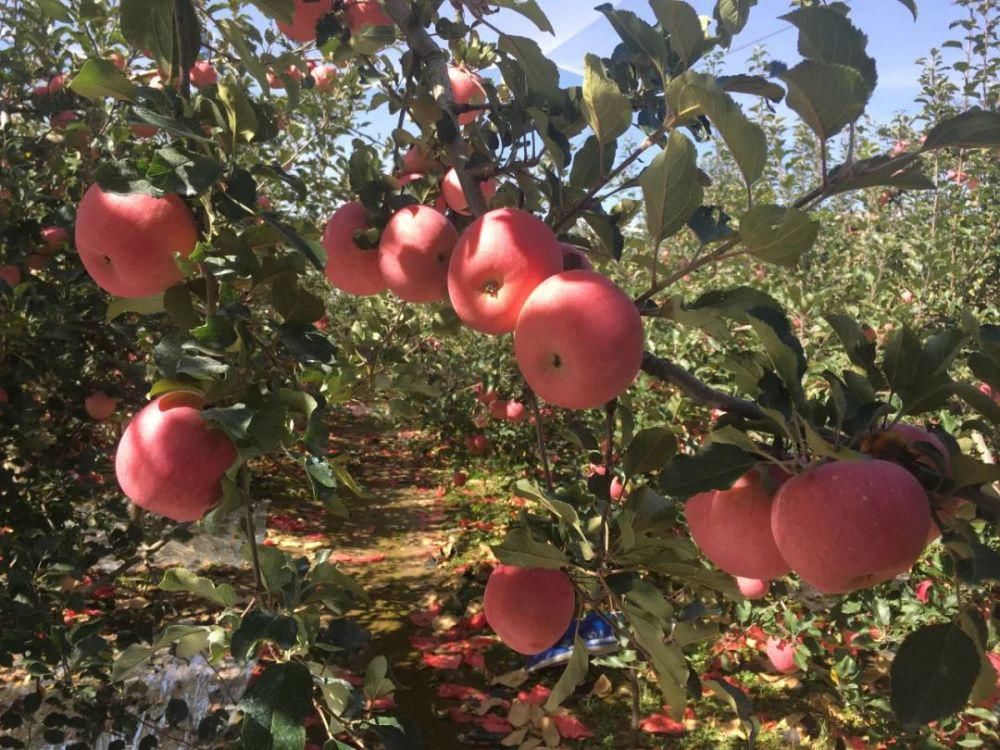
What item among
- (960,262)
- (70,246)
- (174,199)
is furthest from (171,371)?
(960,262)

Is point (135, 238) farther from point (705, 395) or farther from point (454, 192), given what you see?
point (705, 395)

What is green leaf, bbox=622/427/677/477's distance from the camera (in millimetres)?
1044

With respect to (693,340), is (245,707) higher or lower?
lower

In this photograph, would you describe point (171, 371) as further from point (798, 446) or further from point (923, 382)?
point (923, 382)

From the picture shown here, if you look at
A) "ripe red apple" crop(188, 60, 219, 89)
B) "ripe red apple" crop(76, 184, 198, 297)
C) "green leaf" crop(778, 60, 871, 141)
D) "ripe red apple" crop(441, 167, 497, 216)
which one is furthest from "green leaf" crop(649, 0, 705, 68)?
"ripe red apple" crop(188, 60, 219, 89)

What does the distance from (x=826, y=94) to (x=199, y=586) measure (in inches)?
42.5

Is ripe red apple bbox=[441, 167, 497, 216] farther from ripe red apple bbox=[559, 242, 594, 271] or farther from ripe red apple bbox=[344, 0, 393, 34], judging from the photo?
ripe red apple bbox=[344, 0, 393, 34]

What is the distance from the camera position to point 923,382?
0.83 metres

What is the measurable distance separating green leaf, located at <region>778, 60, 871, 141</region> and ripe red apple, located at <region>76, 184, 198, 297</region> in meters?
0.79

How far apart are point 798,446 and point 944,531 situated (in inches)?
7.3

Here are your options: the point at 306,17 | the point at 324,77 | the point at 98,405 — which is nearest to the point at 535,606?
the point at 306,17

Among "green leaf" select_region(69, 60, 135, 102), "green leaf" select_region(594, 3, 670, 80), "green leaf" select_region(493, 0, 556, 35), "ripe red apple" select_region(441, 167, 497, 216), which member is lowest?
"green leaf" select_region(69, 60, 135, 102)

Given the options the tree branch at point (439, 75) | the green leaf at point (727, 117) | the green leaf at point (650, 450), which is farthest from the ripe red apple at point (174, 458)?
the green leaf at point (727, 117)

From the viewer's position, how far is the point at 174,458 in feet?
2.90
